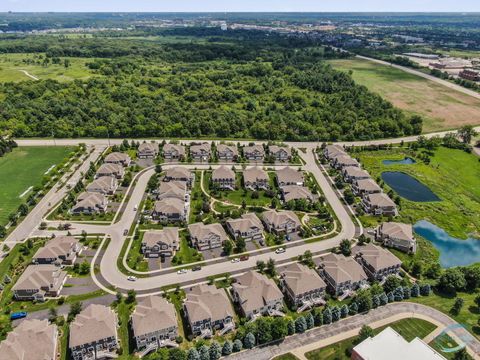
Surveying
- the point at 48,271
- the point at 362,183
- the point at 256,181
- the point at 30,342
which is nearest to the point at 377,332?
the point at 362,183

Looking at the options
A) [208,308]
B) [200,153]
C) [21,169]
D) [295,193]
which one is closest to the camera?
[208,308]

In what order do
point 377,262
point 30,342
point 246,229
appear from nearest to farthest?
point 30,342
point 377,262
point 246,229

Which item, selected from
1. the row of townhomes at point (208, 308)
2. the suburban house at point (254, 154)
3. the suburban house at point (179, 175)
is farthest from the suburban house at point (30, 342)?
the suburban house at point (254, 154)

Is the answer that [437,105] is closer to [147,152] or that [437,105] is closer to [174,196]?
[147,152]

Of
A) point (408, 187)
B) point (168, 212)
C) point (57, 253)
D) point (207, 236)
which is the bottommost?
point (408, 187)

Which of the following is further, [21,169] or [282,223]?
[21,169]

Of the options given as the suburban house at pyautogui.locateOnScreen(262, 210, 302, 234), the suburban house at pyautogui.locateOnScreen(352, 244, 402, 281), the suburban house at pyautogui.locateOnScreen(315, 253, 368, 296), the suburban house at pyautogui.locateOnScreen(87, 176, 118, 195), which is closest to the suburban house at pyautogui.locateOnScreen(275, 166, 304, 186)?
the suburban house at pyautogui.locateOnScreen(262, 210, 302, 234)
